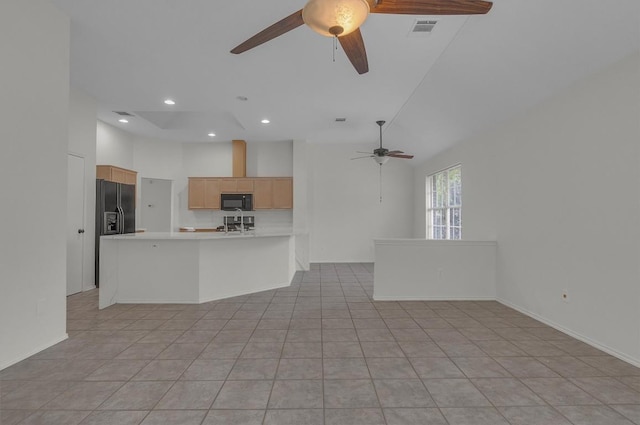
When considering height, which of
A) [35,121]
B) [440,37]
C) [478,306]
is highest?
[440,37]

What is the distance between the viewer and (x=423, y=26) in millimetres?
2885

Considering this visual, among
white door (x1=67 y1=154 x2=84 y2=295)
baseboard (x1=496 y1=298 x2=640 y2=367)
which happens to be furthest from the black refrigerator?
baseboard (x1=496 y1=298 x2=640 y2=367)

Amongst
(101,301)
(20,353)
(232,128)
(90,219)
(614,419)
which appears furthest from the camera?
(232,128)

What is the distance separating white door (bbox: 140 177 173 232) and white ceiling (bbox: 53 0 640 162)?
211 centimetres

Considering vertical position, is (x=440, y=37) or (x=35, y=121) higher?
(x=440, y=37)

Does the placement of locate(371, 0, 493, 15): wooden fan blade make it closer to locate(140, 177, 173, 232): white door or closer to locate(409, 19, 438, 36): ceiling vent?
locate(409, 19, 438, 36): ceiling vent

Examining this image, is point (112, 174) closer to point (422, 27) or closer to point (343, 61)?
point (343, 61)

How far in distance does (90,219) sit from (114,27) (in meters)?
3.14

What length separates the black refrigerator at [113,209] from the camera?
4.96 m

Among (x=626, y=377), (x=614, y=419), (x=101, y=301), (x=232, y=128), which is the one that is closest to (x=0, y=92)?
(x=101, y=301)

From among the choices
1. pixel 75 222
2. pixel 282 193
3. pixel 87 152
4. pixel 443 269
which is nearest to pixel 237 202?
pixel 282 193

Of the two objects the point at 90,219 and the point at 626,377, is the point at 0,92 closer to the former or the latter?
the point at 90,219

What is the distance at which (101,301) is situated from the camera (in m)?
3.94

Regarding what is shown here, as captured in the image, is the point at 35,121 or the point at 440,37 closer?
the point at 35,121
